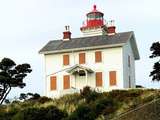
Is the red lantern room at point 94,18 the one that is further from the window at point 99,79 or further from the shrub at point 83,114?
the shrub at point 83,114

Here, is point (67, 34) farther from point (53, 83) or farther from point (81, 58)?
point (53, 83)

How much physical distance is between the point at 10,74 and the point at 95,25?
9.77 meters

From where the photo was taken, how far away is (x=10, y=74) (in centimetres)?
5397

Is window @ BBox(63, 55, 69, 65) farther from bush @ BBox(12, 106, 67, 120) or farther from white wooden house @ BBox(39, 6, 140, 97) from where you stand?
bush @ BBox(12, 106, 67, 120)

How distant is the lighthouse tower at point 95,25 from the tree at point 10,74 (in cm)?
707

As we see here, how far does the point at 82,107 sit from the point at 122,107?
260 centimetres

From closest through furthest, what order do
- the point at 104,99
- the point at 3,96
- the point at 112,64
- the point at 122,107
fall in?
the point at 122,107 < the point at 104,99 < the point at 112,64 < the point at 3,96

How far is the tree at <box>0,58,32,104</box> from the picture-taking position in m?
53.5

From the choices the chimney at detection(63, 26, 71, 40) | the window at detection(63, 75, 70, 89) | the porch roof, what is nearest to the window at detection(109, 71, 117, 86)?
the porch roof

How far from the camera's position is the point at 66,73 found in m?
48.5

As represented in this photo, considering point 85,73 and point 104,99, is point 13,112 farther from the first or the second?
point 85,73

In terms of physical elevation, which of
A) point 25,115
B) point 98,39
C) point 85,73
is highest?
point 98,39

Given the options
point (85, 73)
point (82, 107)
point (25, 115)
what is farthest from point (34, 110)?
point (85, 73)

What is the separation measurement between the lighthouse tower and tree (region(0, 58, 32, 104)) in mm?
7068
